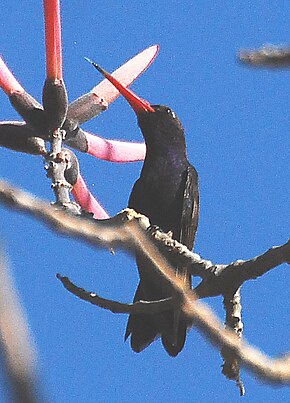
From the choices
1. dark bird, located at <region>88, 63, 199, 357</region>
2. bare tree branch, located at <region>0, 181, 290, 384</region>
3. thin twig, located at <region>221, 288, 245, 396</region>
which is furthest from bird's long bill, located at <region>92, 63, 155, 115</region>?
bare tree branch, located at <region>0, 181, 290, 384</region>

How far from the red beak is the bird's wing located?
0.40m

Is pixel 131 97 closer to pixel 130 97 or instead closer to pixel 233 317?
pixel 130 97

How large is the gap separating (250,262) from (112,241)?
0.44m

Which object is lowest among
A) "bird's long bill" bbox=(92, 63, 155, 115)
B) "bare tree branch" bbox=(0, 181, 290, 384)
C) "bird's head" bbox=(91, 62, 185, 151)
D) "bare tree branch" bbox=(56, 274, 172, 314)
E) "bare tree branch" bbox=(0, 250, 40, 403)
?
"bare tree branch" bbox=(0, 250, 40, 403)

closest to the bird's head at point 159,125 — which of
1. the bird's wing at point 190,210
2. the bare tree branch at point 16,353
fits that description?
the bird's wing at point 190,210

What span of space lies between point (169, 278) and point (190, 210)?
10.2ft

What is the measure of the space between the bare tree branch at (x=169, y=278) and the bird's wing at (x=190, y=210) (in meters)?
2.77

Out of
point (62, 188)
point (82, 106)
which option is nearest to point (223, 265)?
point (62, 188)

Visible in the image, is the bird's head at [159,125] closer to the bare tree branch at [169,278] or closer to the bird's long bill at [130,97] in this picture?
the bird's long bill at [130,97]

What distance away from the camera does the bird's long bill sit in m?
2.85

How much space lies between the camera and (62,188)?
223 cm

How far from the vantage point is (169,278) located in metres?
0.85

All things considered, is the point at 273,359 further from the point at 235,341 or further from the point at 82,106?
the point at 82,106

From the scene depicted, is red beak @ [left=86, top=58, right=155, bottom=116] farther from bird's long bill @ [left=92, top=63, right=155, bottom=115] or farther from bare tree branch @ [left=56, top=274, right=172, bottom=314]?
bare tree branch @ [left=56, top=274, right=172, bottom=314]
